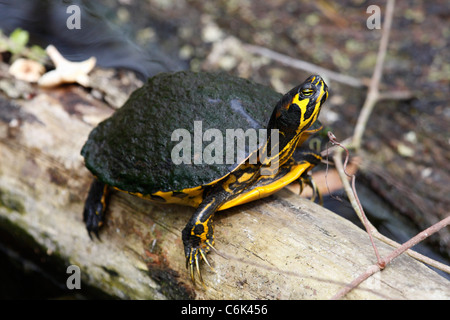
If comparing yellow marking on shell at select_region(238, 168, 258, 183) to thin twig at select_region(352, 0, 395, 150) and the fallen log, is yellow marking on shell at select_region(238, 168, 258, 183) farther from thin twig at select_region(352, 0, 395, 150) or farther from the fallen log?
thin twig at select_region(352, 0, 395, 150)

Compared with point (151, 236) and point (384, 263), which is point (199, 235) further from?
point (384, 263)

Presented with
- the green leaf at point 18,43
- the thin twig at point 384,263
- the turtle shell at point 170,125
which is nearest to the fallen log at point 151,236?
the thin twig at point 384,263

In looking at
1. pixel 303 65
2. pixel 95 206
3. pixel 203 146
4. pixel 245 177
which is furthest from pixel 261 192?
pixel 303 65

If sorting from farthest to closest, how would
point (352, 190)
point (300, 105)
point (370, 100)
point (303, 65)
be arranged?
point (303, 65), point (370, 100), point (352, 190), point (300, 105)

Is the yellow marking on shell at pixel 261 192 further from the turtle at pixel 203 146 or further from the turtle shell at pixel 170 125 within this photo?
the turtle shell at pixel 170 125

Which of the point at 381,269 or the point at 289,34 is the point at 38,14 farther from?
the point at 381,269

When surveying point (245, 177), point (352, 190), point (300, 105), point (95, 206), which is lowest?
point (95, 206)
